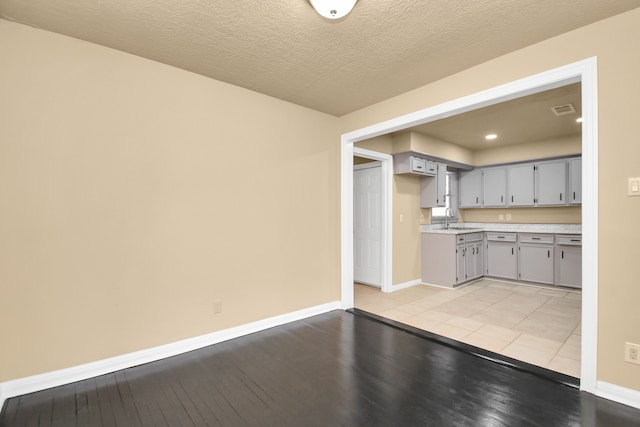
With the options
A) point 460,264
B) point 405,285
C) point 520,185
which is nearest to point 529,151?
point 520,185

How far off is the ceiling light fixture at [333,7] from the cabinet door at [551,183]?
5208 mm

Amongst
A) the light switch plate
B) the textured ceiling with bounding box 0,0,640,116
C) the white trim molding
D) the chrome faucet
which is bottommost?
the white trim molding

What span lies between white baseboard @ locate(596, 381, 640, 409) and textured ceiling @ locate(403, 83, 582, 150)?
8.94 feet

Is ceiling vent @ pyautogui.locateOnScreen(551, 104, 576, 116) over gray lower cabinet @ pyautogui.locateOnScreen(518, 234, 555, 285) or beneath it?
over

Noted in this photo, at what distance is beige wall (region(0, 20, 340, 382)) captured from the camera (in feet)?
7.04

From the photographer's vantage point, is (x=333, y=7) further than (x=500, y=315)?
No

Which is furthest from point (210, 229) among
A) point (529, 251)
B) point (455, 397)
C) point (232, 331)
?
point (529, 251)

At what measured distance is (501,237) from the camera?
18.5 ft

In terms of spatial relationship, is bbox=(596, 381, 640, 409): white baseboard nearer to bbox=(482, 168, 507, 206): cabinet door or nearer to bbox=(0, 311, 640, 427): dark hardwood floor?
bbox=(0, 311, 640, 427): dark hardwood floor

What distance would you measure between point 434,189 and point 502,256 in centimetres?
182

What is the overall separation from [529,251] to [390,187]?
275 cm

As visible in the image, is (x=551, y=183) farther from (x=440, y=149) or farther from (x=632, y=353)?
(x=632, y=353)

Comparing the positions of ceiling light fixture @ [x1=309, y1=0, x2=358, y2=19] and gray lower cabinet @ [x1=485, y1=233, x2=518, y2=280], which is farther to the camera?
gray lower cabinet @ [x1=485, y1=233, x2=518, y2=280]

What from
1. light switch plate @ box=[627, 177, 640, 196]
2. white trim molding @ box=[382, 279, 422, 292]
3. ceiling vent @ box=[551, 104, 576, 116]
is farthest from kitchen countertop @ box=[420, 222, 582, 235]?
light switch plate @ box=[627, 177, 640, 196]
